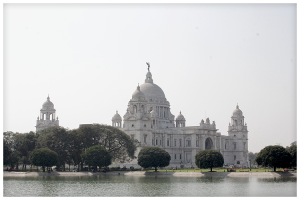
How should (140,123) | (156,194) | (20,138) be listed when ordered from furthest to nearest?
1. (140,123)
2. (20,138)
3. (156,194)

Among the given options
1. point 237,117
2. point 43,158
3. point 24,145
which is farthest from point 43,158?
point 237,117

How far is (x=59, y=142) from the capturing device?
79.1 m

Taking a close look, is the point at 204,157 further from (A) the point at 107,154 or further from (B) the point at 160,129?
(B) the point at 160,129

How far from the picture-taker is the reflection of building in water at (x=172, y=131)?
100m

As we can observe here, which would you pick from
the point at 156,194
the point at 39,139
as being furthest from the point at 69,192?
the point at 39,139

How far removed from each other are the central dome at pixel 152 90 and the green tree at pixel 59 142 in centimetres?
4008

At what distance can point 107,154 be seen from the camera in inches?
2972

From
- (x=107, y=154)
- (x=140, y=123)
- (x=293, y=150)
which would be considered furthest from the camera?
(x=140, y=123)

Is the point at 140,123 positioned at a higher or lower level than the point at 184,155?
higher

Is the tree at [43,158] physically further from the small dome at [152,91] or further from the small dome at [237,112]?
the small dome at [237,112]

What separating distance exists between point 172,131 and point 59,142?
35.4 m

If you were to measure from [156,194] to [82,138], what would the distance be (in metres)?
39.1

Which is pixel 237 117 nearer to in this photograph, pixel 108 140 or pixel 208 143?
pixel 208 143

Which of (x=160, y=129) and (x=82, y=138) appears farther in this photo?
(x=160, y=129)
